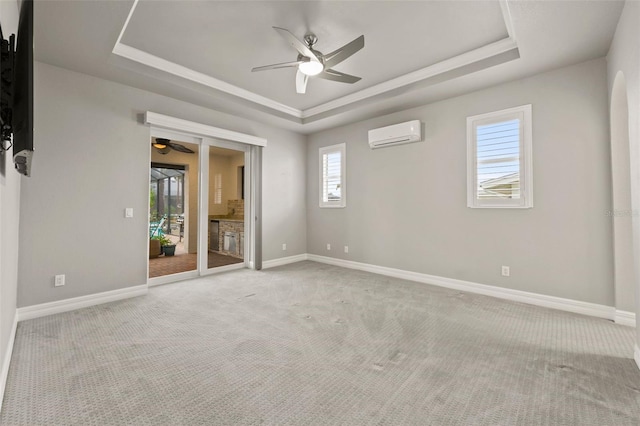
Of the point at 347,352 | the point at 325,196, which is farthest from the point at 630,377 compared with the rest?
the point at 325,196

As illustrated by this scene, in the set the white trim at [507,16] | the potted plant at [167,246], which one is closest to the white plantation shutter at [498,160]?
the white trim at [507,16]

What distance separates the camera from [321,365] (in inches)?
82.0

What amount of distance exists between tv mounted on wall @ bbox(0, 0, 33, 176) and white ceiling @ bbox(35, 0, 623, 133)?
949 mm

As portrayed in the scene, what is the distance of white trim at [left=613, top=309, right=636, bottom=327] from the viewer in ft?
8.98

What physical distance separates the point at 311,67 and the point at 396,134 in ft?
6.43

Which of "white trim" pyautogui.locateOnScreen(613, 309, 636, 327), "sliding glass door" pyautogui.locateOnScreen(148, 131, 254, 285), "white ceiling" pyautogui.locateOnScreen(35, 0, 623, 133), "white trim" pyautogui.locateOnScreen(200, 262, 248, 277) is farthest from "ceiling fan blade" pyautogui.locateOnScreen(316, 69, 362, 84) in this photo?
"white trim" pyautogui.locateOnScreen(613, 309, 636, 327)

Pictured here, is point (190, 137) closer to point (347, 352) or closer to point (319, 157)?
point (319, 157)

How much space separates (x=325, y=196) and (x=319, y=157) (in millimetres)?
823

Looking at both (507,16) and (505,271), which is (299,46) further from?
(505,271)

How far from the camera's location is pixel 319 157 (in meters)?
5.84

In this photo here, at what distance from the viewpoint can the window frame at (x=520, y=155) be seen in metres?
3.38

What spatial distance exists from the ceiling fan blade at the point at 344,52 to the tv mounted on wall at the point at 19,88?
85.8 inches

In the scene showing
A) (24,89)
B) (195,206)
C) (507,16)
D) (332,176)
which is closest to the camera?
(24,89)

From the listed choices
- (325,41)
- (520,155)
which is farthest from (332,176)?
(520,155)
